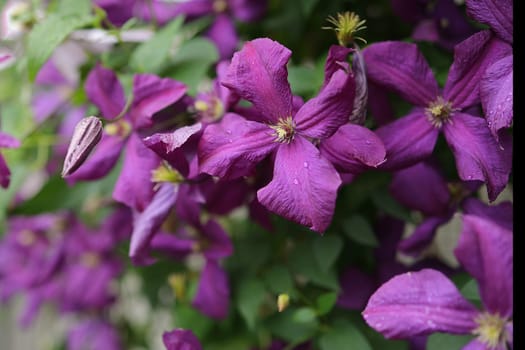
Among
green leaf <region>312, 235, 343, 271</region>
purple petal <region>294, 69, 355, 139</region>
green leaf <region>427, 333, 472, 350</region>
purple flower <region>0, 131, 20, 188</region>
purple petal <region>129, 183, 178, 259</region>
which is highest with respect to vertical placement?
purple petal <region>294, 69, 355, 139</region>

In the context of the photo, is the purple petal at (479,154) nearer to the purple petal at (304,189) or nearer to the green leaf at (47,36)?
the purple petal at (304,189)

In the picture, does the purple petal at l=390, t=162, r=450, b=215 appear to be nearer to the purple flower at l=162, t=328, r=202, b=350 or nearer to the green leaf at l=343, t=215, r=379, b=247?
the green leaf at l=343, t=215, r=379, b=247

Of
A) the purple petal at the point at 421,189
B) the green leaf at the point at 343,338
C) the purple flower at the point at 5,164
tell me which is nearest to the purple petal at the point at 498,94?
the purple petal at the point at 421,189

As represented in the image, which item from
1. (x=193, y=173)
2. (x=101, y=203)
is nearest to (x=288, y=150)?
(x=193, y=173)

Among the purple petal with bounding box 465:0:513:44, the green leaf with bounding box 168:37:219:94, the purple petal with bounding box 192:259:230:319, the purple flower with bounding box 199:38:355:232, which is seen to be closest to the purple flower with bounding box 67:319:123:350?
the purple petal with bounding box 192:259:230:319

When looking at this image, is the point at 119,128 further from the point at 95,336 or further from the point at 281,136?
the point at 95,336

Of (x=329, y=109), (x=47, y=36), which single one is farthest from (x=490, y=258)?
(x=47, y=36)
